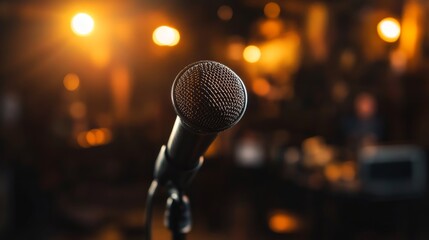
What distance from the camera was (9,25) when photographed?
22.2ft

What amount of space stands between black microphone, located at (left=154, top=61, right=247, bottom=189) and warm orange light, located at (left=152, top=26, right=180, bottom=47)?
20.9 ft

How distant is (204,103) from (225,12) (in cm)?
661

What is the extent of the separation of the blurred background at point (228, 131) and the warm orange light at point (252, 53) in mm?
476

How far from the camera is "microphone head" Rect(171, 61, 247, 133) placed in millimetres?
888

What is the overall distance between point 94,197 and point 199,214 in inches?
55.4

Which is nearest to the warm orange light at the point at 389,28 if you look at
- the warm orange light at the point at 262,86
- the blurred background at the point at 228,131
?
the blurred background at the point at 228,131

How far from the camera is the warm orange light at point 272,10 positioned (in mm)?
7301

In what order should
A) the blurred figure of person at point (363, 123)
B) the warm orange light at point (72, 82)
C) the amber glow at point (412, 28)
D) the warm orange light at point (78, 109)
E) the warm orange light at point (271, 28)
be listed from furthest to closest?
the warm orange light at point (271, 28) → the warm orange light at point (72, 82) → the warm orange light at point (78, 109) → the blurred figure of person at point (363, 123) → the amber glow at point (412, 28)

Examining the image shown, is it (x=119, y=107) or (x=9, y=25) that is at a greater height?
(x=9, y=25)

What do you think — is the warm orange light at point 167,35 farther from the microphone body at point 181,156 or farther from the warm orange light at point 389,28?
the microphone body at point 181,156

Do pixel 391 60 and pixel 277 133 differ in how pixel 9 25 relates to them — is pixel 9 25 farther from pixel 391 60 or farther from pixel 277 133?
pixel 391 60

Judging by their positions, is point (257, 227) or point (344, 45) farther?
point (344, 45)

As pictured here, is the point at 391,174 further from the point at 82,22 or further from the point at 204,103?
the point at 204,103

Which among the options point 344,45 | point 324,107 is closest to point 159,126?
point 324,107
